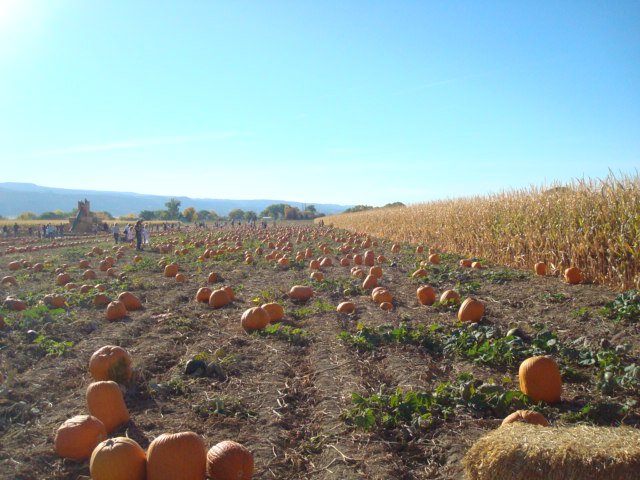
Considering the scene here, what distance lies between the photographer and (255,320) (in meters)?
7.50

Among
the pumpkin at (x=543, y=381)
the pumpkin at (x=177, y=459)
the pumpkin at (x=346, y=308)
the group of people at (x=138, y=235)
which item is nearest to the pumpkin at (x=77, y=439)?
the pumpkin at (x=177, y=459)

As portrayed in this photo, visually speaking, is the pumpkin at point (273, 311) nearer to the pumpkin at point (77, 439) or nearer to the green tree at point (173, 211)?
Result: the pumpkin at point (77, 439)

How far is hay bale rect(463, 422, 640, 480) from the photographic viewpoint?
2.68 m

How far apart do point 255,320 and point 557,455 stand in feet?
17.3

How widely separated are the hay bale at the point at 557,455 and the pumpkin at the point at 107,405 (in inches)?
117

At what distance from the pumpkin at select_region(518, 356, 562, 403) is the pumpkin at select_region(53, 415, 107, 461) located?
3.65m

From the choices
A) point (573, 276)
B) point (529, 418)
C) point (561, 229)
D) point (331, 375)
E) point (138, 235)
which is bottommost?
point (331, 375)

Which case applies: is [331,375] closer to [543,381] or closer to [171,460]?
[543,381]

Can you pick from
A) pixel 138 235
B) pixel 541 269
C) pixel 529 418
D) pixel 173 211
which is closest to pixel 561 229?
pixel 541 269

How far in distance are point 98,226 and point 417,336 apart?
169 feet

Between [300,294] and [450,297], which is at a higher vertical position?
[450,297]

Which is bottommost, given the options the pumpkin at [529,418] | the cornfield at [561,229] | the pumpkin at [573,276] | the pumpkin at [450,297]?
the pumpkin at [529,418]

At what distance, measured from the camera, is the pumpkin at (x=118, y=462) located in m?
3.18

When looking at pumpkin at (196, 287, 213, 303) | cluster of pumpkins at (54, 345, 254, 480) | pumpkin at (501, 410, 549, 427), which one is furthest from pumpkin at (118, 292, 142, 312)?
pumpkin at (501, 410, 549, 427)
